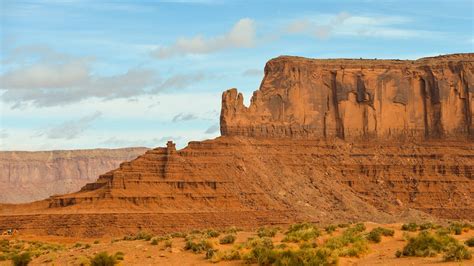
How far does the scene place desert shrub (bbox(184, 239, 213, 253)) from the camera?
4572cm

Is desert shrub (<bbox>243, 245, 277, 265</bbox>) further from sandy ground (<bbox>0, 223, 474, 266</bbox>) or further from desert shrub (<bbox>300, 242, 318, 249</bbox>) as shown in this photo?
desert shrub (<bbox>300, 242, 318, 249</bbox>)

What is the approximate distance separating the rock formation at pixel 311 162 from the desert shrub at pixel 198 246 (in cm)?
5254

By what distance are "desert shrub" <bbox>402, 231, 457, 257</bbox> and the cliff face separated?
8208 centimetres

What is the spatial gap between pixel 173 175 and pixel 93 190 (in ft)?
26.4

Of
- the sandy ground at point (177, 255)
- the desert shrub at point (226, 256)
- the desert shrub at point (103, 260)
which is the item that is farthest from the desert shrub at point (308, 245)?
the desert shrub at point (103, 260)

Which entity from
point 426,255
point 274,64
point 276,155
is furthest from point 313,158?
point 426,255

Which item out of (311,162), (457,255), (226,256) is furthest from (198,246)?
(311,162)

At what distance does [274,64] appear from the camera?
126m

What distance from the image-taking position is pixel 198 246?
45969mm

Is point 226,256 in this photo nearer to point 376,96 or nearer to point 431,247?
point 431,247

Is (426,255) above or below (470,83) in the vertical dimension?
below

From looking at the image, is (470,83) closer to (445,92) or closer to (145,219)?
(445,92)

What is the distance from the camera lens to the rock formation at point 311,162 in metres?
105

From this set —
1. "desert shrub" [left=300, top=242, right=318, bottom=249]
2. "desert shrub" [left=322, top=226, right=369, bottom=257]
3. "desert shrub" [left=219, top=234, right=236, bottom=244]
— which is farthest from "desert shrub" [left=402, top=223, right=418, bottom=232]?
"desert shrub" [left=219, top=234, right=236, bottom=244]
